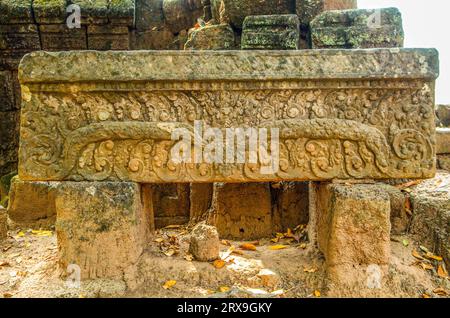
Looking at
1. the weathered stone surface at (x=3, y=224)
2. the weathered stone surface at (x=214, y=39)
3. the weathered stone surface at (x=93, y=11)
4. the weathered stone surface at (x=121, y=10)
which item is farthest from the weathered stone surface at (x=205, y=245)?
the weathered stone surface at (x=93, y=11)

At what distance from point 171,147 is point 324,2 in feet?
7.95

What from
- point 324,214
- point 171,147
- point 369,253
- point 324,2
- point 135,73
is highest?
point 324,2

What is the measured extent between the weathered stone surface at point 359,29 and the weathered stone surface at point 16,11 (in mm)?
3218

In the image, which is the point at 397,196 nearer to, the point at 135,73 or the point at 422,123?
the point at 422,123

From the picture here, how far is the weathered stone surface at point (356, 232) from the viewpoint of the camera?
2.42 m

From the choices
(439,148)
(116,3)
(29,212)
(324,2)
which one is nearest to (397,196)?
(439,148)

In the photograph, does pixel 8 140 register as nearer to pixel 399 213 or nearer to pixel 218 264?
pixel 218 264

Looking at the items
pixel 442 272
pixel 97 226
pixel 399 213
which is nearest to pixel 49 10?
pixel 97 226

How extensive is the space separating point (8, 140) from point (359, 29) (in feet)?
13.6

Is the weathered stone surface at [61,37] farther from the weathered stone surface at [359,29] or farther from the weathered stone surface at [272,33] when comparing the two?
the weathered stone surface at [359,29]

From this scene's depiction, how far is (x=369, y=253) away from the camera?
8.01ft

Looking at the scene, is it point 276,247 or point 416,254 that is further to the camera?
point 276,247

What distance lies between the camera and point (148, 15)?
4859 millimetres

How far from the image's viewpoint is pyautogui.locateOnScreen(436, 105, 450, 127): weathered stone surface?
179 inches
